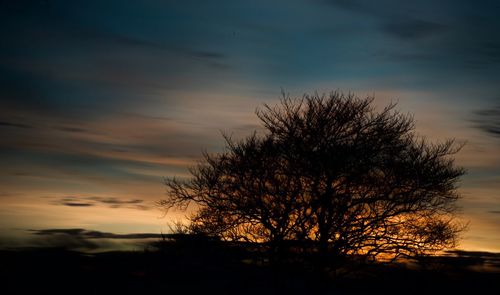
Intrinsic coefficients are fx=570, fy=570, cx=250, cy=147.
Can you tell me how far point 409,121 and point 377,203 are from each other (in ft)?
10.9

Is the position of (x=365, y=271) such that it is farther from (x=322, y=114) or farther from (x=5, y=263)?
(x=5, y=263)

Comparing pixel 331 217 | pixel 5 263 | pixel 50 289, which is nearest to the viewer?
pixel 331 217

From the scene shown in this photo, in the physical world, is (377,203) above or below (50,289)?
above

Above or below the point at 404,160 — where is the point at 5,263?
below

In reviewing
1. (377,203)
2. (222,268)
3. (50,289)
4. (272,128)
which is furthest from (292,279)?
(50,289)

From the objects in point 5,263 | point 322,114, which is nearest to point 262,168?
point 322,114

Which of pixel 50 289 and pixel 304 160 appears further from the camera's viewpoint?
pixel 50 289

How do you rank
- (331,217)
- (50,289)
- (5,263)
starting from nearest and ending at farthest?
(331,217), (50,289), (5,263)

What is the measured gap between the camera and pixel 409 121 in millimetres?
21406

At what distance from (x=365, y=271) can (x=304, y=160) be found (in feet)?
16.3

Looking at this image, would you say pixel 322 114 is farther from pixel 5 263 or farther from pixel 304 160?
pixel 5 263

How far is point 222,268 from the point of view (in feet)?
71.8

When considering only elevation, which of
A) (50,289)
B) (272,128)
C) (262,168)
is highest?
(272,128)

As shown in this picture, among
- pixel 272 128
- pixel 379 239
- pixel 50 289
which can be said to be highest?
pixel 272 128
